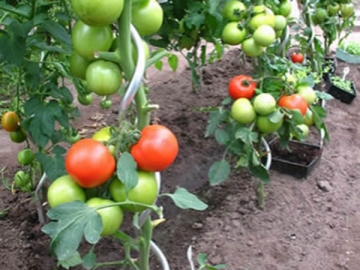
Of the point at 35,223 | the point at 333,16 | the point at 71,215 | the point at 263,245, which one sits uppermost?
the point at 71,215

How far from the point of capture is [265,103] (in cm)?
164

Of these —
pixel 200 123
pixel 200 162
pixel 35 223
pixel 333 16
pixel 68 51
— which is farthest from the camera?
pixel 333 16

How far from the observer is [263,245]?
1.91 meters

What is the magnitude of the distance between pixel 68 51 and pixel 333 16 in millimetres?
2225

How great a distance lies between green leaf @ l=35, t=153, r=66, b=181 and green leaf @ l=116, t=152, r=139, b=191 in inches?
31.2

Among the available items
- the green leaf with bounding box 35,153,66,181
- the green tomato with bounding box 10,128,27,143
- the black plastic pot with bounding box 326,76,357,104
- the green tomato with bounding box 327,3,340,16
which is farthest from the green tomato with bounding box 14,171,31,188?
the green tomato with bounding box 327,3,340,16

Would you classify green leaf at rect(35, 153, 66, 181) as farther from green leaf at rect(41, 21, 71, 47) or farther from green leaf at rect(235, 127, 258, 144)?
green leaf at rect(235, 127, 258, 144)

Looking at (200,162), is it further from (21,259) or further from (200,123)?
(21,259)

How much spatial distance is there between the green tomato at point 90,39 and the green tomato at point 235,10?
0.95 m

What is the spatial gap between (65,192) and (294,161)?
168cm

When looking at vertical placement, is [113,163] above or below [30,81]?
above

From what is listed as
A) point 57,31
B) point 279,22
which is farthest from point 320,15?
point 57,31

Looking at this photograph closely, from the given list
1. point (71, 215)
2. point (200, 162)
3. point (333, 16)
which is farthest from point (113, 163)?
point (333, 16)

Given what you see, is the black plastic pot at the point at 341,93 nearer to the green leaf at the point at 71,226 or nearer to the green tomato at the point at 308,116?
the green tomato at the point at 308,116
